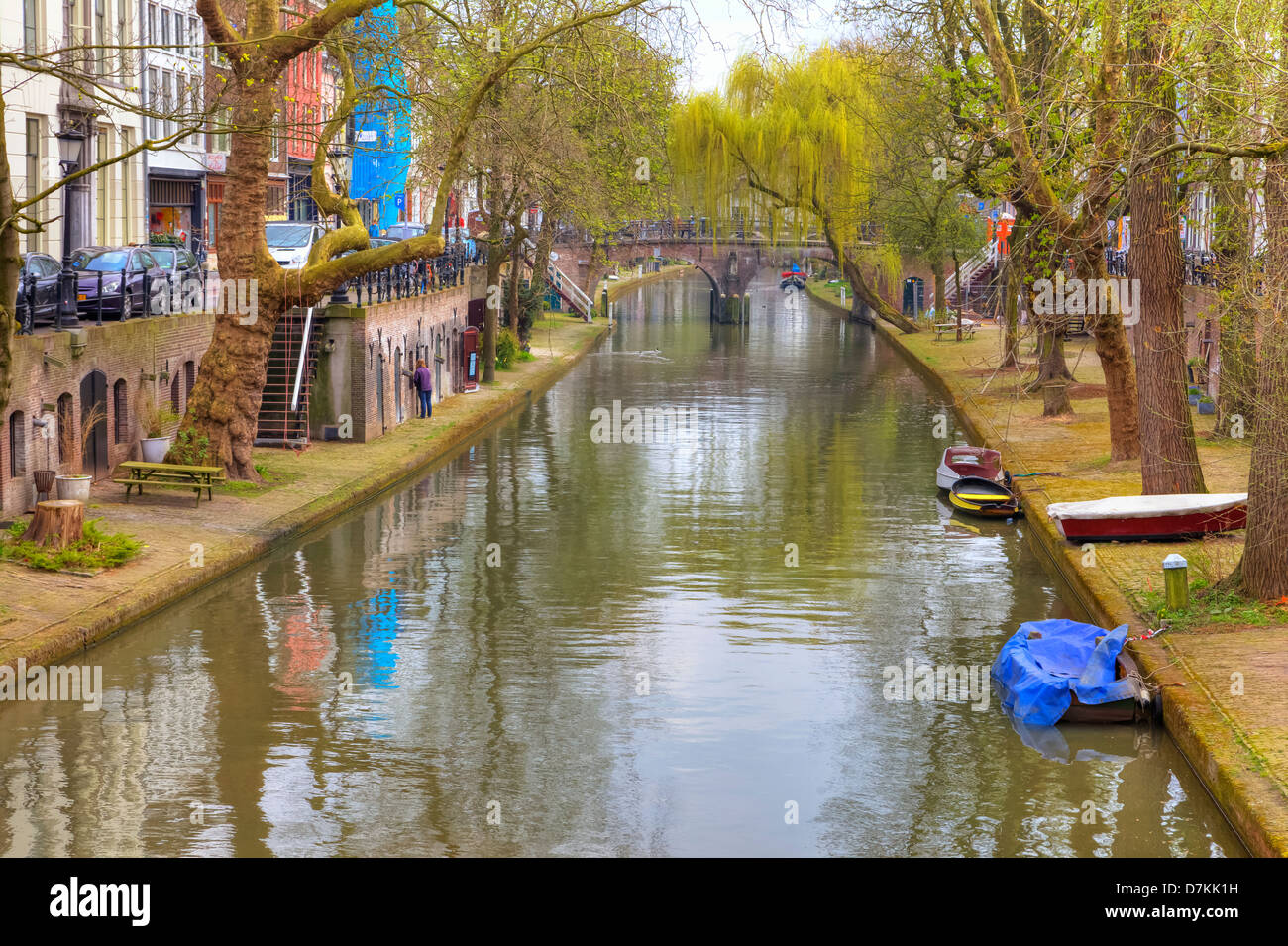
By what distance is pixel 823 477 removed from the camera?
3253 centimetres

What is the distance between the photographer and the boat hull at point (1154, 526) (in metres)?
22.7

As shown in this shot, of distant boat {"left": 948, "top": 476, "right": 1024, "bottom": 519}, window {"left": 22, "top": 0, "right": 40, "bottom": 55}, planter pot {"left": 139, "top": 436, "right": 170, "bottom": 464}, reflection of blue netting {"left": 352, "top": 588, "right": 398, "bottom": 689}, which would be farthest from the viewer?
window {"left": 22, "top": 0, "right": 40, "bottom": 55}

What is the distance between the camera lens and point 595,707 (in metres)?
16.2

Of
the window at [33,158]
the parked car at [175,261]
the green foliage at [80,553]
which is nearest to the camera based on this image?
the green foliage at [80,553]

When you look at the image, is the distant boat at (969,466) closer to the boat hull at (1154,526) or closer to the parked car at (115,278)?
the boat hull at (1154,526)

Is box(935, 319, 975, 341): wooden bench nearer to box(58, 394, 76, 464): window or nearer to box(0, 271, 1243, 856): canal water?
box(0, 271, 1243, 856): canal water

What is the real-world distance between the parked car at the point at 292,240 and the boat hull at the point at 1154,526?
20.8 m

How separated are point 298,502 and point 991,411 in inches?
792

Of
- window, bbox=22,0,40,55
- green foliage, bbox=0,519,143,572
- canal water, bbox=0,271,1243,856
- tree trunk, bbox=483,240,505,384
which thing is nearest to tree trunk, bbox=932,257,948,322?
tree trunk, bbox=483,240,505,384

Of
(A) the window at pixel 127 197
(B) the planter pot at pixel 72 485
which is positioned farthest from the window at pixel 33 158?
(B) the planter pot at pixel 72 485

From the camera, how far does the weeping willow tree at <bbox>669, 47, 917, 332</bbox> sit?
64.4m

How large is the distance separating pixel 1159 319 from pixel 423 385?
61.4 ft

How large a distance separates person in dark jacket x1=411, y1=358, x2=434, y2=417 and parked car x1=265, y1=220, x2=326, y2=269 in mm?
3681
